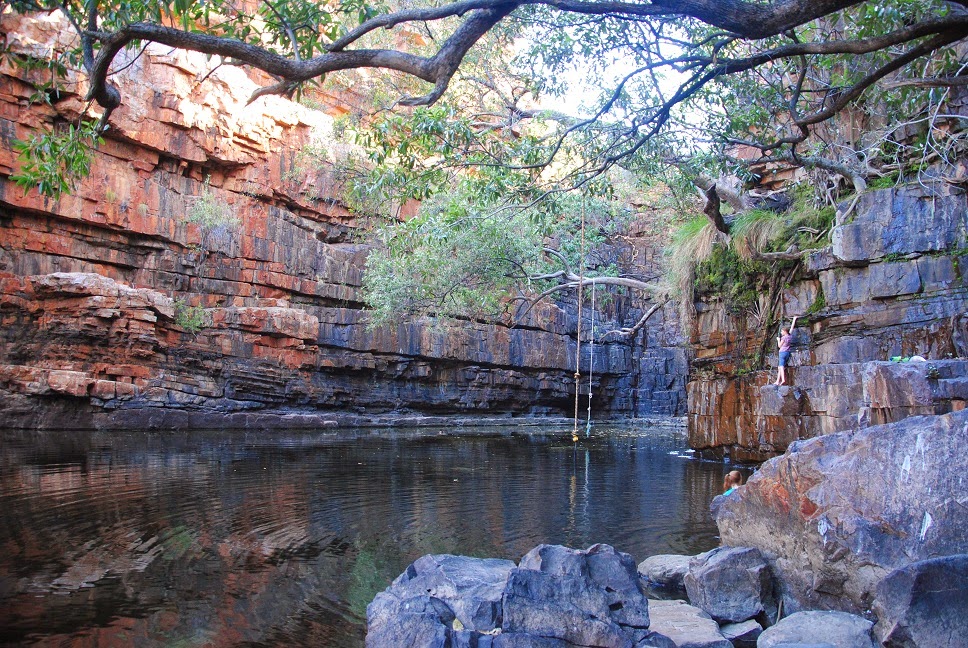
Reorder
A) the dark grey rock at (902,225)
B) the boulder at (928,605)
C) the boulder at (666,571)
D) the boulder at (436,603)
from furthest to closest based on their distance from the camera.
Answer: the dark grey rock at (902,225) < the boulder at (666,571) < the boulder at (436,603) < the boulder at (928,605)

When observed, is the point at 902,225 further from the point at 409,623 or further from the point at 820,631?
the point at 409,623

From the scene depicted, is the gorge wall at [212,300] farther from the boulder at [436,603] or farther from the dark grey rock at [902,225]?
the boulder at [436,603]

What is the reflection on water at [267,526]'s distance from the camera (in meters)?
4.67

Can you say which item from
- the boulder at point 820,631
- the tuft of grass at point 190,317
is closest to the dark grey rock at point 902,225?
the boulder at point 820,631

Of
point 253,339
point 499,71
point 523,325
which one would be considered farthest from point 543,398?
point 499,71

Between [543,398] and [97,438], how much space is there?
19738mm

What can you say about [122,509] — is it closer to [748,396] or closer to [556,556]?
[556,556]

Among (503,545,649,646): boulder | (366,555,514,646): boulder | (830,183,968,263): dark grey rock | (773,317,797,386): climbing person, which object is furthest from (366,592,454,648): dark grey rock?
(830,183,968,263): dark grey rock

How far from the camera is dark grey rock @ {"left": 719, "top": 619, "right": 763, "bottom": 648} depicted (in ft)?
14.5

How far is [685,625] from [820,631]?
749 mm

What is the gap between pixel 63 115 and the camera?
23.4 m

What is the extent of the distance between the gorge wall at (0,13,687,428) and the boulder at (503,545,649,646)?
1800 centimetres

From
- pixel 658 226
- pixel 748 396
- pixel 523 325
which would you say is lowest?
pixel 748 396

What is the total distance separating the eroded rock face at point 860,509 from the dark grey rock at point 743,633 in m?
0.56
